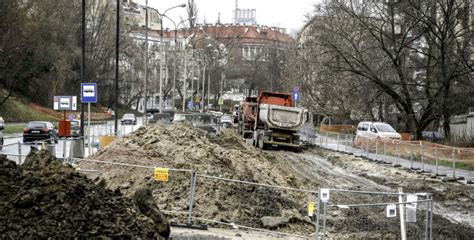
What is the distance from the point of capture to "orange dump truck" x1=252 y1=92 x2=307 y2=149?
117 ft

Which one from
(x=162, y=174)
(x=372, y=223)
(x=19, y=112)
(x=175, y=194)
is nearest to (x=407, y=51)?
(x=372, y=223)

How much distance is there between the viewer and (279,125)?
3566 cm

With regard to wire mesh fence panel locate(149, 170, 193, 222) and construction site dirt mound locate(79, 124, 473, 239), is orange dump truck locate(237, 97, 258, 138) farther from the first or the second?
wire mesh fence panel locate(149, 170, 193, 222)

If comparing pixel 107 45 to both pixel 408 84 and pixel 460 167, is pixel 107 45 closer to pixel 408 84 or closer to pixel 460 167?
pixel 408 84

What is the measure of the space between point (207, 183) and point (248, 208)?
1.23m

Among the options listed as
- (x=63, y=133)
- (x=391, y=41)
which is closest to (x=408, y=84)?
(x=391, y=41)

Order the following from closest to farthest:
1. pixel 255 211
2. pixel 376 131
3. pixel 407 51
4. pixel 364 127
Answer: pixel 255 211
pixel 376 131
pixel 364 127
pixel 407 51

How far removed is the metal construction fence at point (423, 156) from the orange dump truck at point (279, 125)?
3.99 meters

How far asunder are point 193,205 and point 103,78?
257 ft

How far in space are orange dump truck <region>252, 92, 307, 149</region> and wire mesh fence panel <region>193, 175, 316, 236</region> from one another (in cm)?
2128

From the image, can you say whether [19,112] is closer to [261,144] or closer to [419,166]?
[261,144]

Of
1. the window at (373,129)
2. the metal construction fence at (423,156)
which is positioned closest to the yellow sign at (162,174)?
the metal construction fence at (423,156)

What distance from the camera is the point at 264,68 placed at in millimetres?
118938

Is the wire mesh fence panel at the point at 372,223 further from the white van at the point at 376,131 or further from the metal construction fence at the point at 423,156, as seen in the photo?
the white van at the point at 376,131
